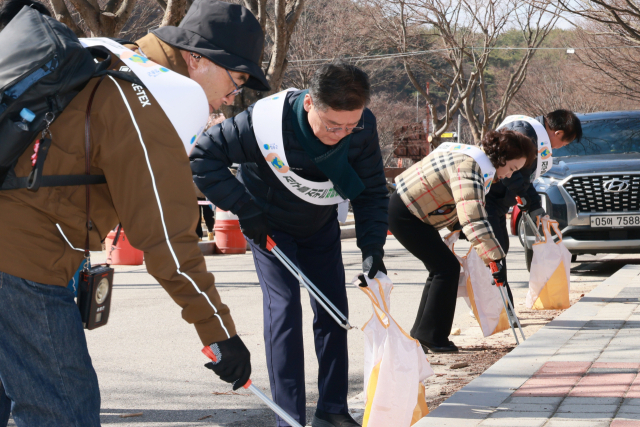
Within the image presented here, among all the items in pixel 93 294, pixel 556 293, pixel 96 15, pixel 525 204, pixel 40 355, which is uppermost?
pixel 96 15

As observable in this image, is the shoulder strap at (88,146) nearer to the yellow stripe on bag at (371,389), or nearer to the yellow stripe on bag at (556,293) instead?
the yellow stripe on bag at (371,389)

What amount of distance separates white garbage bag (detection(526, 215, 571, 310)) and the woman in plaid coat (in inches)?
57.9

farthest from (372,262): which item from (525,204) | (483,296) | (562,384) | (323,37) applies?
(323,37)

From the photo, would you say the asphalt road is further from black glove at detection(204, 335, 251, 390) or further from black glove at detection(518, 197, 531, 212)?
black glove at detection(204, 335, 251, 390)

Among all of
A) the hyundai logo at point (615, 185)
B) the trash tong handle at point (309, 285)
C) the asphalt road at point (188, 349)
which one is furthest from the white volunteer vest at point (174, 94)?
the hyundai logo at point (615, 185)

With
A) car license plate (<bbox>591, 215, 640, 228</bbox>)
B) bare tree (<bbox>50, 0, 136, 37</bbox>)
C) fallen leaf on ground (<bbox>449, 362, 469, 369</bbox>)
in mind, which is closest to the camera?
fallen leaf on ground (<bbox>449, 362, 469, 369</bbox>)

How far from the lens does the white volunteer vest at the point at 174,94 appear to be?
6.66ft

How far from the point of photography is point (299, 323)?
355 centimetres

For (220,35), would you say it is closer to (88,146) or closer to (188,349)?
(88,146)

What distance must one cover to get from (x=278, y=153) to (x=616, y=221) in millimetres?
6420

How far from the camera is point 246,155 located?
3605 mm

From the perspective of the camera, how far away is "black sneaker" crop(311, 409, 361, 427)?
3531mm

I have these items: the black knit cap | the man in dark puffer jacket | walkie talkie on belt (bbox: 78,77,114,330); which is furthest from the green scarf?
walkie talkie on belt (bbox: 78,77,114,330)

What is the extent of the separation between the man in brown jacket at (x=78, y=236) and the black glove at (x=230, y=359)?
5 cm
